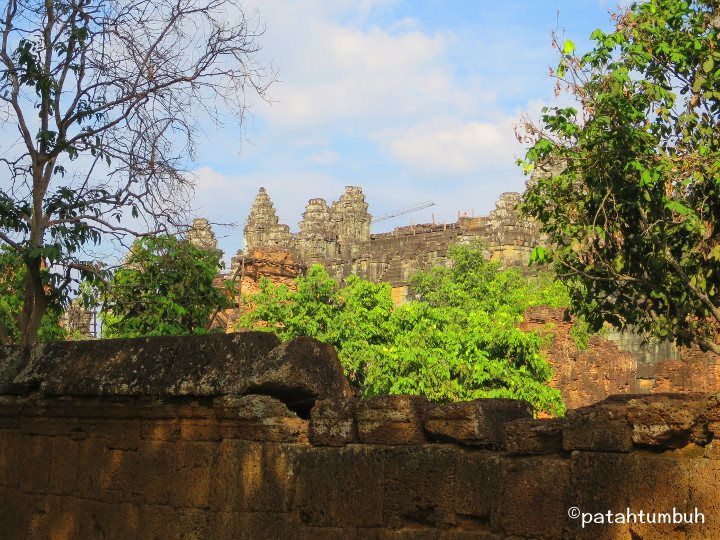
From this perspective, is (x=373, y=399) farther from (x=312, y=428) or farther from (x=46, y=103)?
(x=46, y=103)

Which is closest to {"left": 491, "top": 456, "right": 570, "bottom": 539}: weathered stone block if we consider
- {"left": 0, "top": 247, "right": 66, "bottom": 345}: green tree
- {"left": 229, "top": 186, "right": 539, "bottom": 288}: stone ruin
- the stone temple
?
{"left": 0, "top": 247, "right": 66, "bottom": 345}: green tree

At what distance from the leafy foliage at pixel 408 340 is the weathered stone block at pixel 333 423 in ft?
45.4

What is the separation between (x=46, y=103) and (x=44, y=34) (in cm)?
62

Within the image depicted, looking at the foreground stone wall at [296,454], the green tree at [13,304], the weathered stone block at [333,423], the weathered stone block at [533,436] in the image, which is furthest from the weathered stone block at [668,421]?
the green tree at [13,304]

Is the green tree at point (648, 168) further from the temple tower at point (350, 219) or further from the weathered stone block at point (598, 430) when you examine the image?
the temple tower at point (350, 219)

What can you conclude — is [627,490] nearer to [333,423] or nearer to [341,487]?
[341,487]

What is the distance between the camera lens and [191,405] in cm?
630

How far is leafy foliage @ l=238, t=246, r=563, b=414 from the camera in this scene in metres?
20.3

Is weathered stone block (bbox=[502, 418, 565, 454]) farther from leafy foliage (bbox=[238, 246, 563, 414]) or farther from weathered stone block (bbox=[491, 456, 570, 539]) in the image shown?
leafy foliage (bbox=[238, 246, 563, 414])

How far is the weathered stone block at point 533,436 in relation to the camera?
4.91 meters

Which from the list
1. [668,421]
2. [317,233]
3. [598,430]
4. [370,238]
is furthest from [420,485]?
[317,233]

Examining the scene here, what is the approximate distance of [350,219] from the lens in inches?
2613

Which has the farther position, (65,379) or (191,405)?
(65,379)

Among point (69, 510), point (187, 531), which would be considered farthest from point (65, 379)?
point (187, 531)
